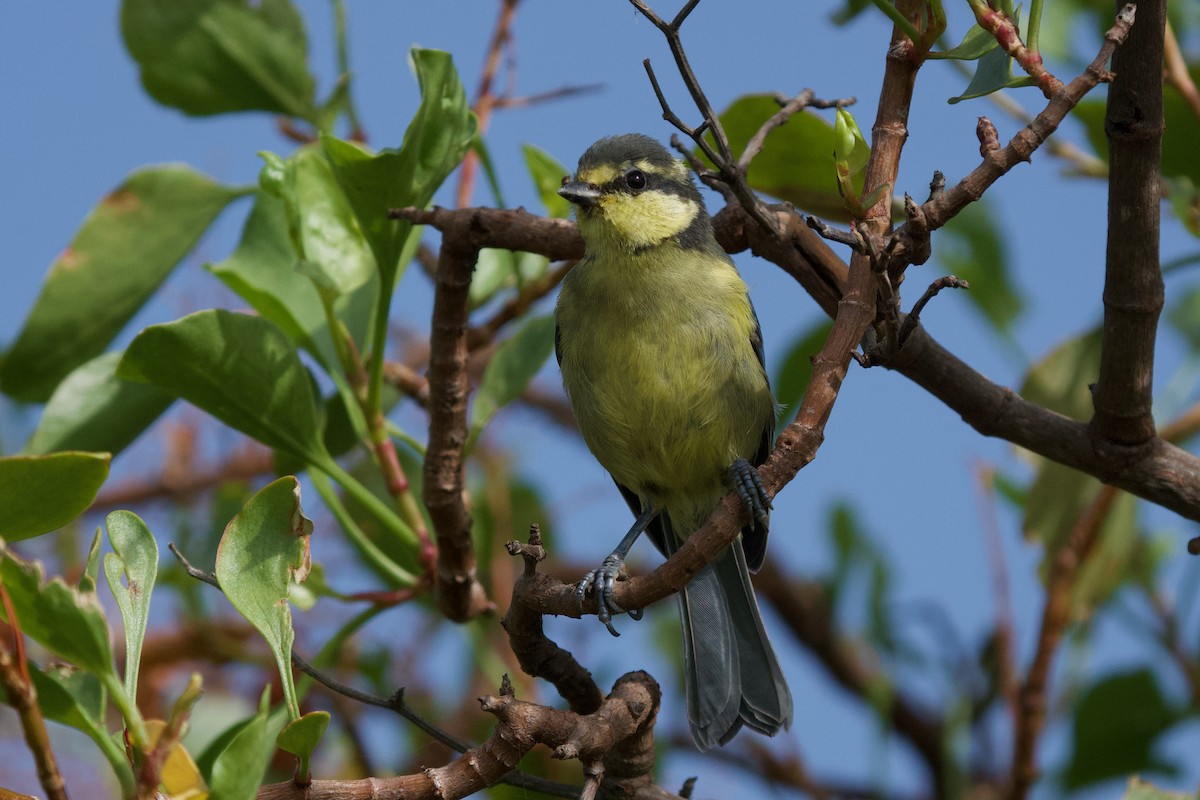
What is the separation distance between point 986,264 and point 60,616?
2467 mm

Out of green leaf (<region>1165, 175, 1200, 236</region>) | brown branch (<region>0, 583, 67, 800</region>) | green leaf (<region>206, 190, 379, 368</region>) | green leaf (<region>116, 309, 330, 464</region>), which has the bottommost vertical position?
brown branch (<region>0, 583, 67, 800</region>)

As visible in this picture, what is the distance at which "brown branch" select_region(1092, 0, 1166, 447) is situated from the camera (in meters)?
1.71

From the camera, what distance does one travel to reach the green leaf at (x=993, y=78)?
1692mm

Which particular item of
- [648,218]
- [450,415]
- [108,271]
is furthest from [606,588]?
[648,218]

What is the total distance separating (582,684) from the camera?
197 centimetres

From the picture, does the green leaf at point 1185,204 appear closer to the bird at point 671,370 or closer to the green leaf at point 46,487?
the bird at point 671,370

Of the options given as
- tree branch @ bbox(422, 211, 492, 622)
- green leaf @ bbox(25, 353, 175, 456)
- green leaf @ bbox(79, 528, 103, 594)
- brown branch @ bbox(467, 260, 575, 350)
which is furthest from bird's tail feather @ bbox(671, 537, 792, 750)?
green leaf @ bbox(79, 528, 103, 594)

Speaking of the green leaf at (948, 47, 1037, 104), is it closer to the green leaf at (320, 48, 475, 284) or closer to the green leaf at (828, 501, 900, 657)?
the green leaf at (320, 48, 475, 284)

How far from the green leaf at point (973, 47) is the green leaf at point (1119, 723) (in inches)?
69.0

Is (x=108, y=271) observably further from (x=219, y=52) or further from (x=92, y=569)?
(x=92, y=569)

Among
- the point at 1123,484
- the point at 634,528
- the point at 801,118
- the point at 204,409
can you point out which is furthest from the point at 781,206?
the point at 634,528

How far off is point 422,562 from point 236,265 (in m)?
0.69

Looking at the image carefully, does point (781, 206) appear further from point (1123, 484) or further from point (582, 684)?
point (582, 684)

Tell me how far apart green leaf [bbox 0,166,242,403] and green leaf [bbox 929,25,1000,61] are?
1526 mm
